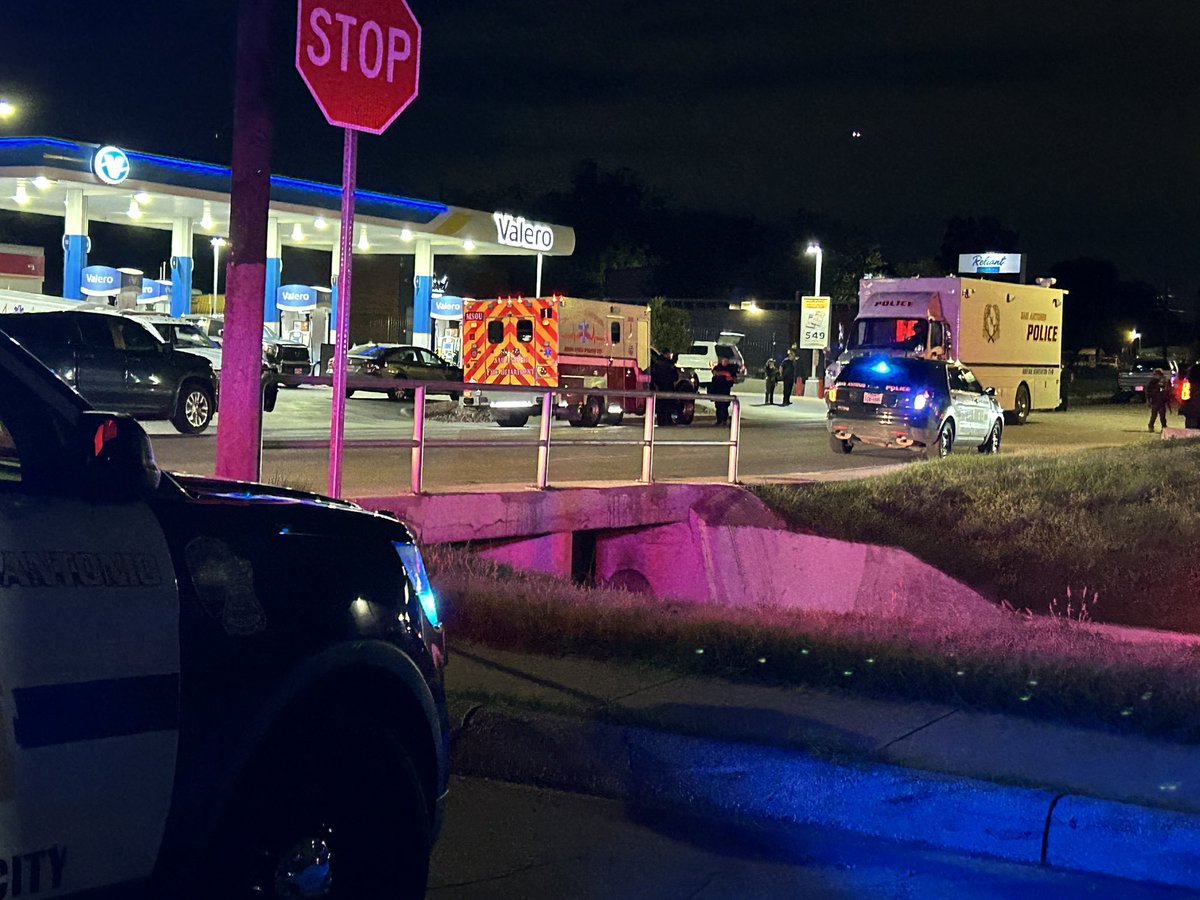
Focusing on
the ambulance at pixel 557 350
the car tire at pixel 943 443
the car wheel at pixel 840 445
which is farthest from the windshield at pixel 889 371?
the ambulance at pixel 557 350

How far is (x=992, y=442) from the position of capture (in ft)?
84.8

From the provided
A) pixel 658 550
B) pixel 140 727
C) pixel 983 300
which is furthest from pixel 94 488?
pixel 983 300

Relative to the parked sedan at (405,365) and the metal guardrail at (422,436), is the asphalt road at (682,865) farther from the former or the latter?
the parked sedan at (405,365)

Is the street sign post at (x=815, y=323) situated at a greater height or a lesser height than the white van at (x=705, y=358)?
greater

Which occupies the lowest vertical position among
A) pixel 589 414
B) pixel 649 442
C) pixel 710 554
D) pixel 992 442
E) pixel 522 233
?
pixel 710 554

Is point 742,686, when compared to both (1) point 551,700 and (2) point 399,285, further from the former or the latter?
(2) point 399,285

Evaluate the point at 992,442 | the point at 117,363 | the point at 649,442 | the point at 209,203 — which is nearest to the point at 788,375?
the point at 992,442

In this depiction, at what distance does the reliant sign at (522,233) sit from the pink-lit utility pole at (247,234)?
34.7 m

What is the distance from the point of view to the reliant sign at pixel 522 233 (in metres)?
43.3

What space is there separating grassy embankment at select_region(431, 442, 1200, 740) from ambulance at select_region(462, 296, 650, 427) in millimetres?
10867

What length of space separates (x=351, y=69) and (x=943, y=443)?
17.5m

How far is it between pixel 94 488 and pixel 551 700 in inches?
150

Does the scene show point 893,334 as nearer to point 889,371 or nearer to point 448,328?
point 889,371

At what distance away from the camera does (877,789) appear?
5844mm
